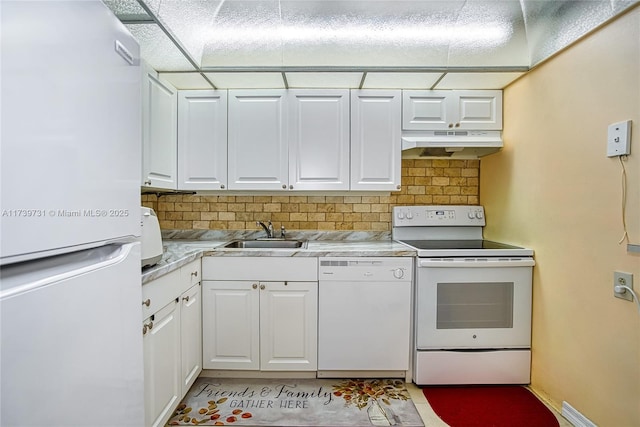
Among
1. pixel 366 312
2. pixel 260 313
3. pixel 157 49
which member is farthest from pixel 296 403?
pixel 157 49

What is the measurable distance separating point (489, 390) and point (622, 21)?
2.09 meters

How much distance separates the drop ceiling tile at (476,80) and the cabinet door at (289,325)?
167cm

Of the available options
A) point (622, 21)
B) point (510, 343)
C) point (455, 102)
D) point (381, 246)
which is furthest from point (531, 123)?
point (510, 343)

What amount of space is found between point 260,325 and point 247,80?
5.48 feet

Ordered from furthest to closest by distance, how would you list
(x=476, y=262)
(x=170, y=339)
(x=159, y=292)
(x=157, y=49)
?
(x=476, y=262)
(x=157, y=49)
(x=170, y=339)
(x=159, y=292)

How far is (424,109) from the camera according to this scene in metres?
2.32

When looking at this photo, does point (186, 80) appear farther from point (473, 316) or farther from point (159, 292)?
point (473, 316)

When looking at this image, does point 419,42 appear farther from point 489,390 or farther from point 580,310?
point 489,390

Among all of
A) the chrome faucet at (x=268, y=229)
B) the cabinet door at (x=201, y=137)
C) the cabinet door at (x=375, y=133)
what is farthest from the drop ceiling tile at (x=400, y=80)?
the chrome faucet at (x=268, y=229)

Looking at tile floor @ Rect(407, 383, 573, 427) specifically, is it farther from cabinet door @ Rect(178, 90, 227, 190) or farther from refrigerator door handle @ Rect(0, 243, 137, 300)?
cabinet door @ Rect(178, 90, 227, 190)

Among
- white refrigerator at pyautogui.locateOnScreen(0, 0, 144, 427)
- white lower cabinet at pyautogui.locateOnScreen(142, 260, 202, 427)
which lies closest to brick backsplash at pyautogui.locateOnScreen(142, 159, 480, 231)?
white lower cabinet at pyautogui.locateOnScreen(142, 260, 202, 427)

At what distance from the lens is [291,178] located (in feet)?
7.65

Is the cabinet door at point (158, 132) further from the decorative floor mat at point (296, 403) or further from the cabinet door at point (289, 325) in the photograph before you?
the decorative floor mat at point (296, 403)

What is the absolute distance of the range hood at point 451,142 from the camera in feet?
7.39
